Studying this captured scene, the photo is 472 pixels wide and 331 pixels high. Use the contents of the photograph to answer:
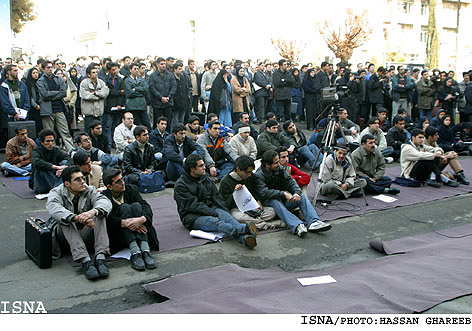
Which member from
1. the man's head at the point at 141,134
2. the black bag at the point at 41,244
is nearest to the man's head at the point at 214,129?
the man's head at the point at 141,134

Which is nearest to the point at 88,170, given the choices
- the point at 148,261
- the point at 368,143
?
the point at 148,261

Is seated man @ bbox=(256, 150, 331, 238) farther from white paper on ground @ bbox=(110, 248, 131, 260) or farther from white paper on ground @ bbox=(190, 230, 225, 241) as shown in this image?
white paper on ground @ bbox=(110, 248, 131, 260)

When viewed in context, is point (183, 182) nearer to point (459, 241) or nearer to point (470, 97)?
point (459, 241)

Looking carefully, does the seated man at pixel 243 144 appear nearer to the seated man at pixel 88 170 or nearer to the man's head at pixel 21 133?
the seated man at pixel 88 170

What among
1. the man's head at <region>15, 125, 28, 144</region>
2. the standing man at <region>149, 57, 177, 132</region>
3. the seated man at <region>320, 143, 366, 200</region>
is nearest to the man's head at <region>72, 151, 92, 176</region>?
the man's head at <region>15, 125, 28, 144</region>

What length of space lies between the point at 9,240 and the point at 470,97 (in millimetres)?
12168

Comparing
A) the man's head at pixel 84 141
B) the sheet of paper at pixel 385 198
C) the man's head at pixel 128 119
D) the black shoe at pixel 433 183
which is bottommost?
the sheet of paper at pixel 385 198

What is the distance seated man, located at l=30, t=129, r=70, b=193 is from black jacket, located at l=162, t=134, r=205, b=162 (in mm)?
1680

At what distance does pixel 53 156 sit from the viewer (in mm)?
8133

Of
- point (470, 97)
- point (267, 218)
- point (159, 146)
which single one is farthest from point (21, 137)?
point (470, 97)

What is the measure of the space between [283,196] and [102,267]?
8.63 ft

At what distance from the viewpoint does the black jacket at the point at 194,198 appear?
6.25m

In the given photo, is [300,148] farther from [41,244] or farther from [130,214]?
[41,244]

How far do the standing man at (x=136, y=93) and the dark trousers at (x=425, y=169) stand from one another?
19.7ft
